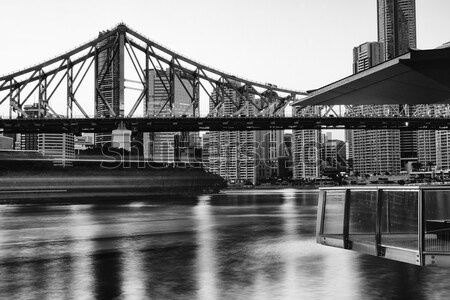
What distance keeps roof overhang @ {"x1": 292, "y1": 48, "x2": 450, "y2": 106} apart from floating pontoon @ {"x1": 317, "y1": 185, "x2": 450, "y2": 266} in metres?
3.47

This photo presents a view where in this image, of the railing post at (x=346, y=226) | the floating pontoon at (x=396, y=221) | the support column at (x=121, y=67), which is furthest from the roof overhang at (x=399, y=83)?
the support column at (x=121, y=67)

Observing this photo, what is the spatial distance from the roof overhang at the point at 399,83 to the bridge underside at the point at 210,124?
227ft

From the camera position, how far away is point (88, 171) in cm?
7844

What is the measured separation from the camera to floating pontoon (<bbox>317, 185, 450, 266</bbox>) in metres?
6.30

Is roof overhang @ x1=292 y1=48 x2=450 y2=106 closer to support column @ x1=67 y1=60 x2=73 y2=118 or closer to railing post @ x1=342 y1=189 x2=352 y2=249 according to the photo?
railing post @ x1=342 y1=189 x2=352 y2=249

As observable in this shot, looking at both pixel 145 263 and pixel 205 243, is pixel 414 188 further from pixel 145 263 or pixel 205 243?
pixel 205 243

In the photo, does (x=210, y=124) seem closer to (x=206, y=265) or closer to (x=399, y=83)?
(x=399, y=83)

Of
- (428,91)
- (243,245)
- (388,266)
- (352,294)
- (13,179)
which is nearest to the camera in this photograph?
(352,294)

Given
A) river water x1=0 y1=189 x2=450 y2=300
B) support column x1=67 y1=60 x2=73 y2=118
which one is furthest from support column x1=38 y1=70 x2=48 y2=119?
river water x1=0 y1=189 x2=450 y2=300

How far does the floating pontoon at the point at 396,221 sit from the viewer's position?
630cm

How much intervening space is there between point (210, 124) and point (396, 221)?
77.7m

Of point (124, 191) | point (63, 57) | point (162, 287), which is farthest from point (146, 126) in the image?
point (162, 287)

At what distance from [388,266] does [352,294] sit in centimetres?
302

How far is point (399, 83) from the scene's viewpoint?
12.7 metres
